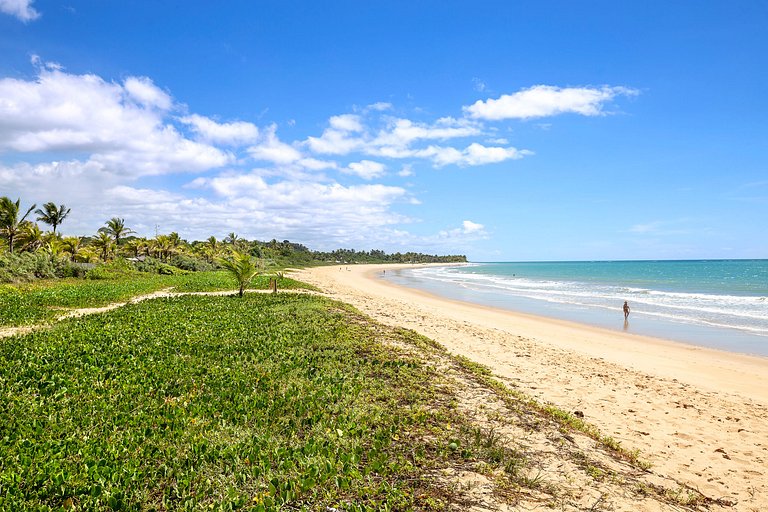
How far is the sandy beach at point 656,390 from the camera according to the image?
23.1ft

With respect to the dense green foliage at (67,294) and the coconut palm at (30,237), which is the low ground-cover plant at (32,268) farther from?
the coconut palm at (30,237)

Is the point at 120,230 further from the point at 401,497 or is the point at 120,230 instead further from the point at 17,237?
the point at 401,497

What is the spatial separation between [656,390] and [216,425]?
10.7 meters

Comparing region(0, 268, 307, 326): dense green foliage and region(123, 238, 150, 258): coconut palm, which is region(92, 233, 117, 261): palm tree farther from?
region(0, 268, 307, 326): dense green foliage

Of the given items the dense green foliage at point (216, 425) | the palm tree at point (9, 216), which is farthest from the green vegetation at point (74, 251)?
the dense green foliage at point (216, 425)

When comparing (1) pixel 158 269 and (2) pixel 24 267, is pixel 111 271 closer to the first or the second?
(2) pixel 24 267

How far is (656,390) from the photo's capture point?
37.6 feet

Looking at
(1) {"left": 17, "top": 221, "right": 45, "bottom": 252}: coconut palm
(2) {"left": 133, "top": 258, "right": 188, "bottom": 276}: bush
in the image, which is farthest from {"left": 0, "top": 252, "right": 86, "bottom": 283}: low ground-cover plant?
(1) {"left": 17, "top": 221, "right": 45, "bottom": 252}: coconut palm

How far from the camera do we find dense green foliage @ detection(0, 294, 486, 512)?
197 inches

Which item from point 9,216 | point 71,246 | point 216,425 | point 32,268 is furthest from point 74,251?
point 216,425

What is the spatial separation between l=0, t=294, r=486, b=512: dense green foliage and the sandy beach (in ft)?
11.1

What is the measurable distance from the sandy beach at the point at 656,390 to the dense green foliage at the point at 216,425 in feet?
11.1

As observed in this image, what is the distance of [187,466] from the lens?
557cm

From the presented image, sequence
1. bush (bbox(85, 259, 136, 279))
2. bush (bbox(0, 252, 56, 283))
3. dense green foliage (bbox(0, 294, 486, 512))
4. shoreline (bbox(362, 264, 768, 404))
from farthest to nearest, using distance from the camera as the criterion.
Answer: bush (bbox(85, 259, 136, 279))
bush (bbox(0, 252, 56, 283))
shoreline (bbox(362, 264, 768, 404))
dense green foliage (bbox(0, 294, 486, 512))
